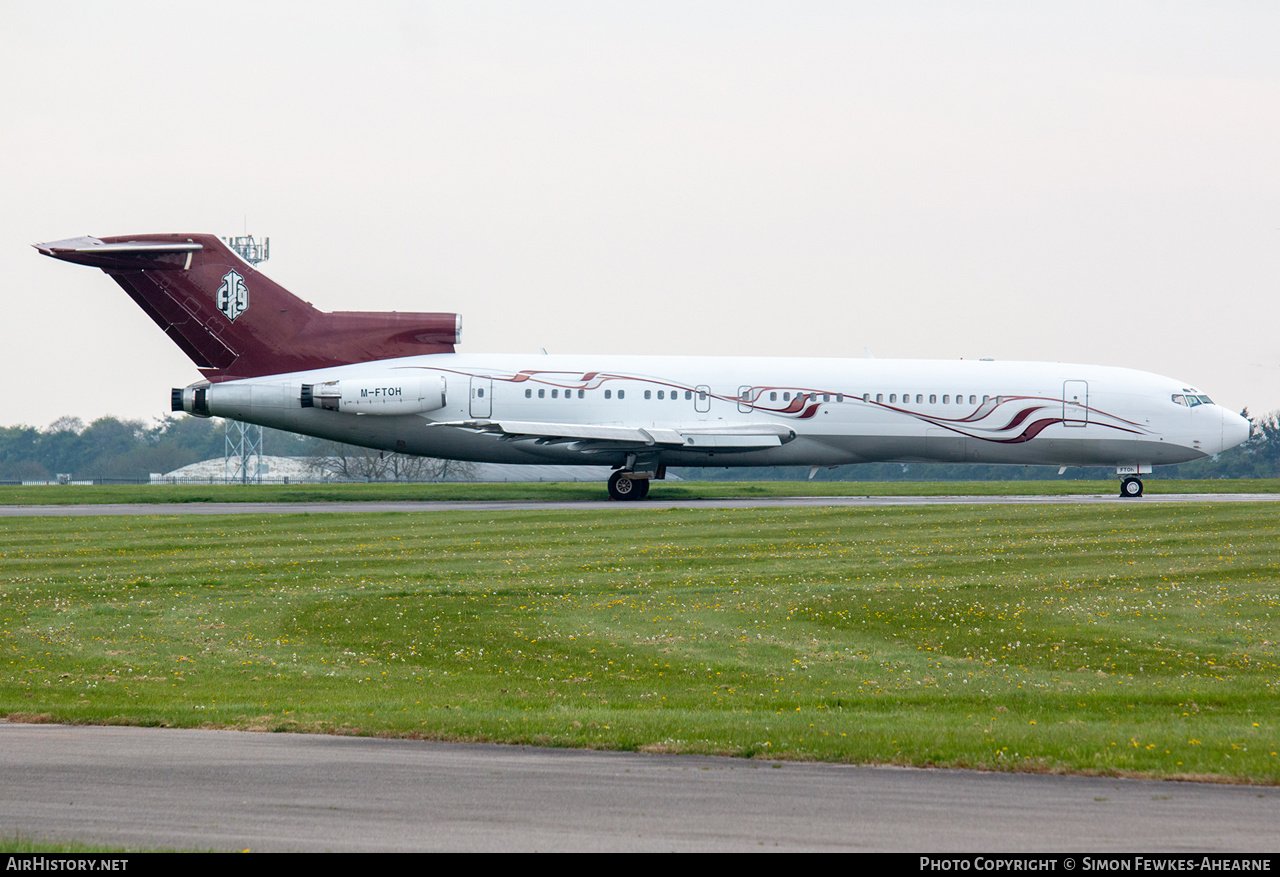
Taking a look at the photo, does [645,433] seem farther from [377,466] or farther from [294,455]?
[294,455]

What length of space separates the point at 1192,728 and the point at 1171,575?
11814mm

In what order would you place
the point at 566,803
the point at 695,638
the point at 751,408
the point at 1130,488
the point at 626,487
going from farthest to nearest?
the point at 1130,488
the point at 626,487
the point at 751,408
the point at 695,638
the point at 566,803

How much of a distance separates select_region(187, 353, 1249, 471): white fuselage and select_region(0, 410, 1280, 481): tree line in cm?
3372

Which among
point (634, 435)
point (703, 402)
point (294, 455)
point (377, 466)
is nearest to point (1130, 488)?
point (703, 402)

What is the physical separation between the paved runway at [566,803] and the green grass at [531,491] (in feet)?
107

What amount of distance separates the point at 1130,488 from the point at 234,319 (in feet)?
98.3

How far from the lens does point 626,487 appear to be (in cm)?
4116

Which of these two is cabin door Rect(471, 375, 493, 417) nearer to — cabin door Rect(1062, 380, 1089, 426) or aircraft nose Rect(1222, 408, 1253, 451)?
cabin door Rect(1062, 380, 1089, 426)

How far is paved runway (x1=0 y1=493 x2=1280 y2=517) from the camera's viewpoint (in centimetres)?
3656

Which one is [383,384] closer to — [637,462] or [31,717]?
[637,462]

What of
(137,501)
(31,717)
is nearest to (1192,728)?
(31,717)

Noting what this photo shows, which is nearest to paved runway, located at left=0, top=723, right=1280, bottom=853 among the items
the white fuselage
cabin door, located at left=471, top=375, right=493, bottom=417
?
the white fuselage

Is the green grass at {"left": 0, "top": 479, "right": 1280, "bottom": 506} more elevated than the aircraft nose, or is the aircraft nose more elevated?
the aircraft nose

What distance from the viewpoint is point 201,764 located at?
9.66m
